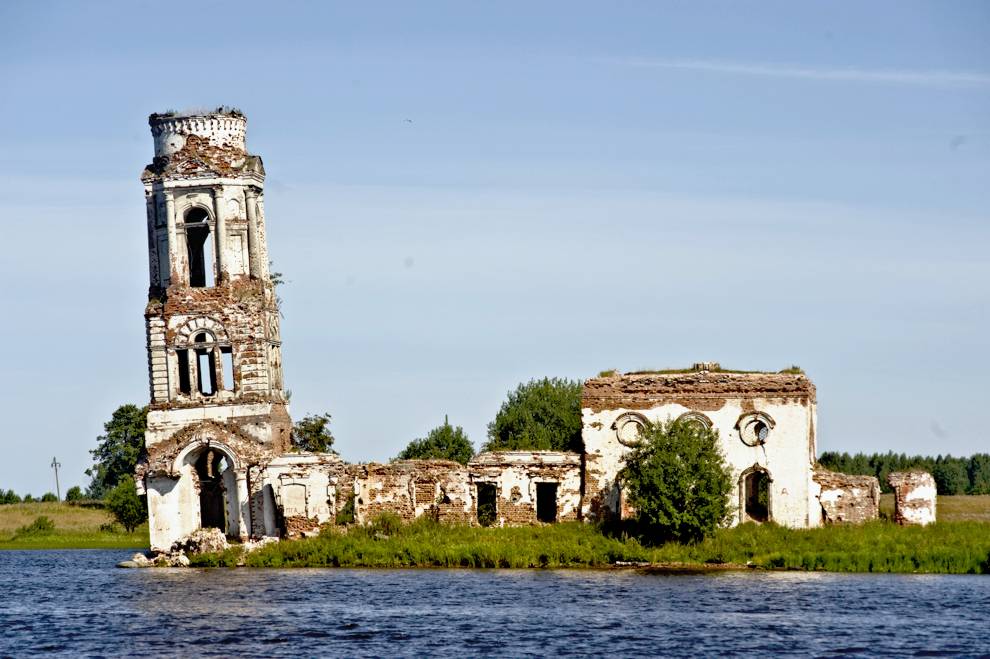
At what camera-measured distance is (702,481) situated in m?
39.6

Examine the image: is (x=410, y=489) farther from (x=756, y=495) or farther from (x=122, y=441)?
(x=122, y=441)

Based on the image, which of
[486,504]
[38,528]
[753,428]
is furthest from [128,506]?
[753,428]

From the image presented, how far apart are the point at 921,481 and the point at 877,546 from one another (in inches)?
120

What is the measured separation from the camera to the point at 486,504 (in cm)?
4641

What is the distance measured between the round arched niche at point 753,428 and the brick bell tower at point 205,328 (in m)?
11.3

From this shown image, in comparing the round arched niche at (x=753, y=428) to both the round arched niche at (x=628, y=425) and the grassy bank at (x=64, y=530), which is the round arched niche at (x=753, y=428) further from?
the grassy bank at (x=64, y=530)

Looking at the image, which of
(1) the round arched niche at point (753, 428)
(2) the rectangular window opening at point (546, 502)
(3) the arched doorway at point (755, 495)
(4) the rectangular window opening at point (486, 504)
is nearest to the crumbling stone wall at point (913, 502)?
(3) the arched doorway at point (755, 495)

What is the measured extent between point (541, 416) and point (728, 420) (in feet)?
57.0

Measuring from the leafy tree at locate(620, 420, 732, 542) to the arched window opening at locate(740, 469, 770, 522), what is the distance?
2.24 m

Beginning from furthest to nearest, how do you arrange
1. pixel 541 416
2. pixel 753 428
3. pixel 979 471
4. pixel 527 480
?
1. pixel 979 471
2. pixel 541 416
3. pixel 527 480
4. pixel 753 428

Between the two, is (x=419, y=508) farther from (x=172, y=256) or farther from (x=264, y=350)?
(x=172, y=256)

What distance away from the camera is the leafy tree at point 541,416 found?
56.0 m

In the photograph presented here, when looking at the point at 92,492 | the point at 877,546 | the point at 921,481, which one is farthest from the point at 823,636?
the point at 92,492

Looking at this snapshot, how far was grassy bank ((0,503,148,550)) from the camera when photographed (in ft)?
193
